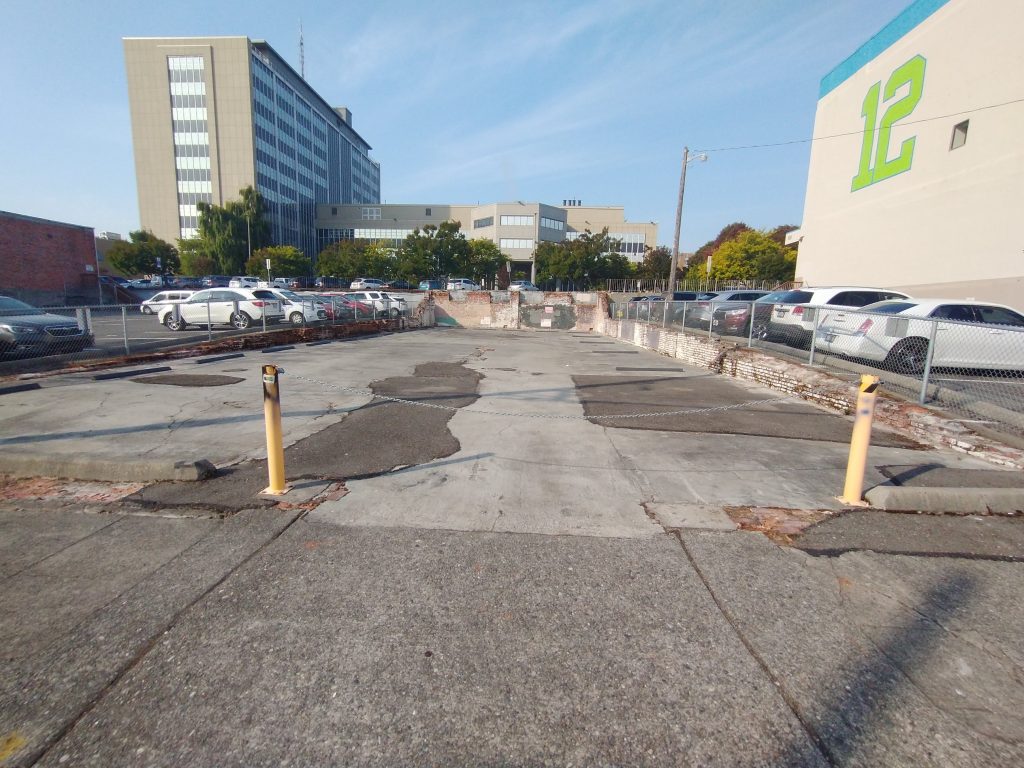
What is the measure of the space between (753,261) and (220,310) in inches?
2185

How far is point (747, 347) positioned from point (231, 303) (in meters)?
17.8

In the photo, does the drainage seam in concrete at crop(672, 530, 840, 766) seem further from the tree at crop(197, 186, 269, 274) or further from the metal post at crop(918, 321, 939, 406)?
the tree at crop(197, 186, 269, 274)

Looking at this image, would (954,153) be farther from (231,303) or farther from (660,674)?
(231,303)

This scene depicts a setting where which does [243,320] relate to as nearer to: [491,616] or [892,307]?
[491,616]

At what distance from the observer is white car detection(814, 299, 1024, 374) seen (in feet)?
28.0

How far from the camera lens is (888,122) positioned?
82.0 ft

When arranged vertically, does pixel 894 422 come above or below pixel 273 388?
below

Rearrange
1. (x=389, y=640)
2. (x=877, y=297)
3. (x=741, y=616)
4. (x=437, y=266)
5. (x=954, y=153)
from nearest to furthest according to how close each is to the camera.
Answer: (x=389, y=640)
(x=741, y=616)
(x=877, y=297)
(x=954, y=153)
(x=437, y=266)

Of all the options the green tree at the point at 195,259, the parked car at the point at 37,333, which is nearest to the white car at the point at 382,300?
the parked car at the point at 37,333

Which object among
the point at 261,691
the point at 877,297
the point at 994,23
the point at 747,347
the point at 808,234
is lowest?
the point at 261,691

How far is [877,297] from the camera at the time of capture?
43.2ft

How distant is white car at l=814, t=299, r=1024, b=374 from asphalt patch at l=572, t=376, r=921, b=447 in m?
1.92

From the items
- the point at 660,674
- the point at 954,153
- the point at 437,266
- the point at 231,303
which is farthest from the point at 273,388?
the point at 437,266

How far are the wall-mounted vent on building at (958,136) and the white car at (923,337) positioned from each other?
15.3m
